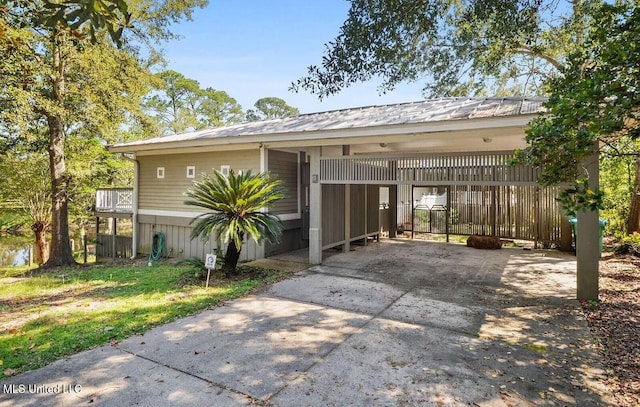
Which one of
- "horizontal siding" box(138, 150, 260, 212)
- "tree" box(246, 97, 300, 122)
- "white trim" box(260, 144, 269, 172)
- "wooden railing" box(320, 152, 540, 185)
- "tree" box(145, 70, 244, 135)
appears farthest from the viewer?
"tree" box(246, 97, 300, 122)

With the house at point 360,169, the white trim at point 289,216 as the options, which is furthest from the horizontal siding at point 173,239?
the white trim at point 289,216

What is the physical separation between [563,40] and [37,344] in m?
12.7

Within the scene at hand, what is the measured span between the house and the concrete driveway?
216 cm

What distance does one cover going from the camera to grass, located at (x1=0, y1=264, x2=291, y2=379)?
3.67 meters

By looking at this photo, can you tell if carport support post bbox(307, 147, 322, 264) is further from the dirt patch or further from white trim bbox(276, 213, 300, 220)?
the dirt patch

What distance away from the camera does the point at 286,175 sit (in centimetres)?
903

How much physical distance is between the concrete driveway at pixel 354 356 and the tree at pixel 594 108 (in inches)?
63.8

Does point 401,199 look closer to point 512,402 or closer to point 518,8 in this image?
point 518,8

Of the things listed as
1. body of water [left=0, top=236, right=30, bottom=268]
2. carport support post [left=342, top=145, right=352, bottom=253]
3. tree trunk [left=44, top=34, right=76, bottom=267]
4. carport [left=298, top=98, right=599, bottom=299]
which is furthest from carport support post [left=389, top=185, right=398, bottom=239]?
body of water [left=0, top=236, right=30, bottom=268]

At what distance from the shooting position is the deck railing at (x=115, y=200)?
11148mm

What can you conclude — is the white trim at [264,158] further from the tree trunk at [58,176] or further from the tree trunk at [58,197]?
the tree trunk at [58,197]

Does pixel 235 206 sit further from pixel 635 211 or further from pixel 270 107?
pixel 270 107

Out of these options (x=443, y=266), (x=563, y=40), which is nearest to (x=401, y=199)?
(x=443, y=266)

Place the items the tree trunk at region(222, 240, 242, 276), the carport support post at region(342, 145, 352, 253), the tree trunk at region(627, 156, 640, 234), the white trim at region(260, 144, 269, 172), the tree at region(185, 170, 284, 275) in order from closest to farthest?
the tree at region(185, 170, 284, 275), the tree trunk at region(222, 240, 242, 276), the white trim at region(260, 144, 269, 172), the tree trunk at region(627, 156, 640, 234), the carport support post at region(342, 145, 352, 253)
